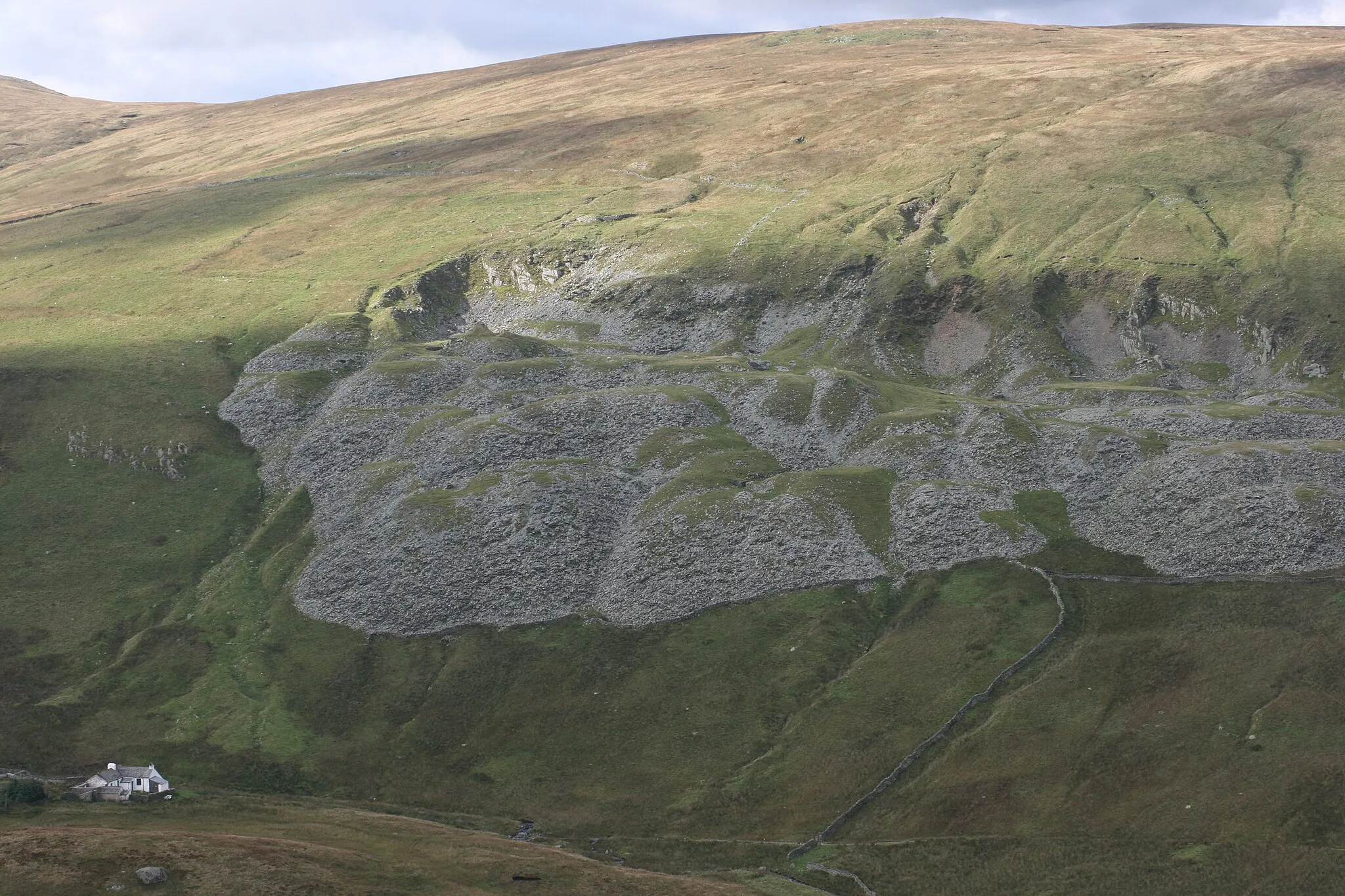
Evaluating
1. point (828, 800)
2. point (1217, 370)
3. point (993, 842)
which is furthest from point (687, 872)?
point (1217, 370)

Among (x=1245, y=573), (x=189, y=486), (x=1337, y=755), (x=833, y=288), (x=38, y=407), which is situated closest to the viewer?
(x=1337, y=755)

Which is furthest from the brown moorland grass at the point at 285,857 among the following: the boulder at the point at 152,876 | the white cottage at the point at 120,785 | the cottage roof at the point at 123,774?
the cottage roof at the point at 123,774

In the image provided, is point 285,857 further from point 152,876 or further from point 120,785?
point 120,785

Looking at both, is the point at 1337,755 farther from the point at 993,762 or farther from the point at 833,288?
the point at 833,288

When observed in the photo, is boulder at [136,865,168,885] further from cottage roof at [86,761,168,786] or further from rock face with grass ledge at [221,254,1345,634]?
rock face with grass ledge at [221,254,1345,634]

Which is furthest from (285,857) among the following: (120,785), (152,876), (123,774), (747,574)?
(747,574)

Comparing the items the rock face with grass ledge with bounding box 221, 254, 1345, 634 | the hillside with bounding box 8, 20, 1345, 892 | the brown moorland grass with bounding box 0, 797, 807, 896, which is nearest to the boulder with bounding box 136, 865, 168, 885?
the brown moorland grass with bounding box 0, 797, 807, 896
